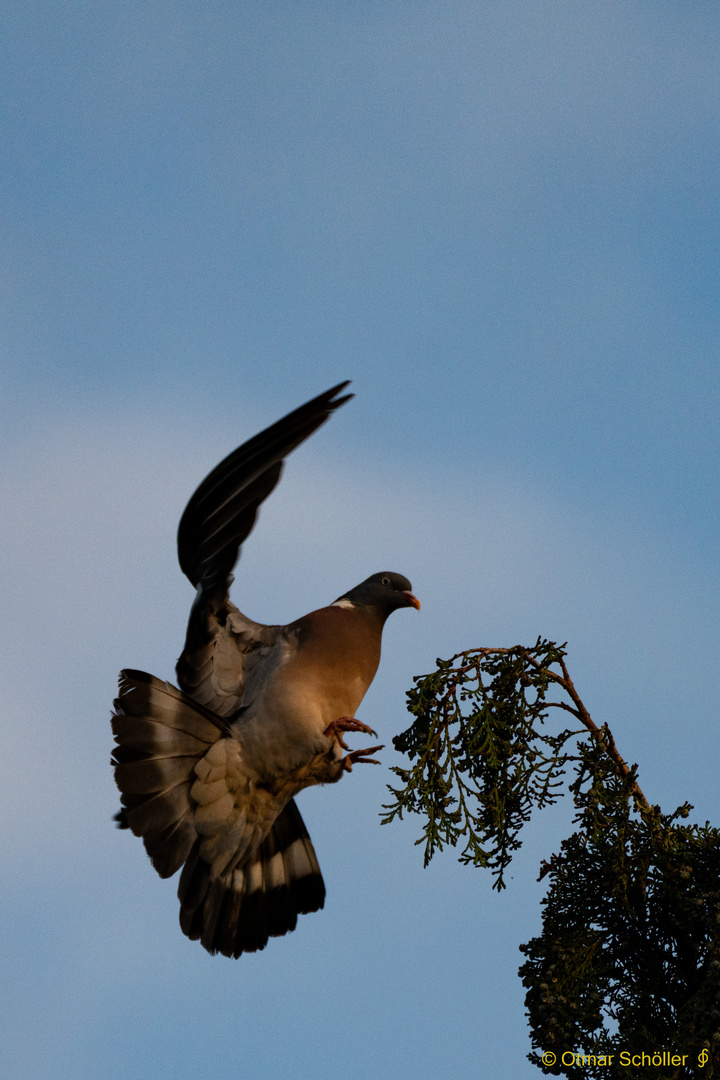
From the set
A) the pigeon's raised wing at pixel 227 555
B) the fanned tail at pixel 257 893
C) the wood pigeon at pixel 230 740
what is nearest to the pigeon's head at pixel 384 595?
the wood pigeon at pixel 230 740

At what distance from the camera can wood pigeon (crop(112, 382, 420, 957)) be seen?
16.1 ft

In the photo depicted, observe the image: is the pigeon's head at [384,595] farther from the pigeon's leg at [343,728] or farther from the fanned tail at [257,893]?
the fanned tail at [257,893]

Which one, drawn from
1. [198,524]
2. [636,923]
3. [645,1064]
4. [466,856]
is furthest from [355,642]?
[645,1064]

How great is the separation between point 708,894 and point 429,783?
114 centimetres

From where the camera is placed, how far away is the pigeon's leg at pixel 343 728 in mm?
5020

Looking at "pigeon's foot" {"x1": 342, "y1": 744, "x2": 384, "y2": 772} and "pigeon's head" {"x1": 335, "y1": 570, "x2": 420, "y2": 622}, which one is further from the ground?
"pigeon's head" {"x1": 335, "y1": 570, "x2": 420, "y2": 622}

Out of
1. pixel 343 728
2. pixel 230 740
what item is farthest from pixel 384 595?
pixel 230 740

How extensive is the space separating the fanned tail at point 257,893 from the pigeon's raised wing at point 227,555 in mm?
796

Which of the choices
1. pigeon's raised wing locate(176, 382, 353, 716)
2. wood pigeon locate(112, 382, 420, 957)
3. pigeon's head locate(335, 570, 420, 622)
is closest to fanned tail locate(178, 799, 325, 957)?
wood pigeon locate(112, 382, 420, 957)

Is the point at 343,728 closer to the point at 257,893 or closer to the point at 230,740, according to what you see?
the point at 230,740

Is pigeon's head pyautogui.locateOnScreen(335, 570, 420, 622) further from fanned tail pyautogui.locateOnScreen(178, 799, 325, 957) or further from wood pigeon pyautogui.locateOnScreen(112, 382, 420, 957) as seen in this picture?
fanned tail pyautogui.locateOnScreen(178, 799, 325, 957)

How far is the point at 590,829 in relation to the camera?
405 cm

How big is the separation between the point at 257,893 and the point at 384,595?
1.70 metres

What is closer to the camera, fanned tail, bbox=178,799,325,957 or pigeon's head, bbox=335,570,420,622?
fanned tail, bbox=178,799,325,957
